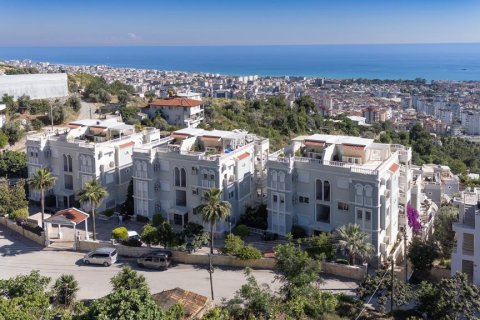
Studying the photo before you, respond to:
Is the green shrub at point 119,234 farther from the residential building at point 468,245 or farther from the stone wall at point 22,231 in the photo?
the residential building at point 468,245

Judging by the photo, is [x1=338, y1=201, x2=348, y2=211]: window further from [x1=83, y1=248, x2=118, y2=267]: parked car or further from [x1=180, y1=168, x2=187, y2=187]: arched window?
[x1=83, y1=248, x2=118, y2=267]: parked car

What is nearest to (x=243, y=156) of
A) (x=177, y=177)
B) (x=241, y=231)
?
(x=177, y=177)

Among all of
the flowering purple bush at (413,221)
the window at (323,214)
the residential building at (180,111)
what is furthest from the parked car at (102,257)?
the residential building at (180,111)

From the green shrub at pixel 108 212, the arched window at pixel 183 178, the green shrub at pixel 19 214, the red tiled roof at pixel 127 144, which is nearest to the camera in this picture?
the arched window at pixel 183 178

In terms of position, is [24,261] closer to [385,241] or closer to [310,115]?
[385,241]

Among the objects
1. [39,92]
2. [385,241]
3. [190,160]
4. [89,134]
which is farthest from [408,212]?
[39,92]

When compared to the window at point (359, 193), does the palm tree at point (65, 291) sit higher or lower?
lower
